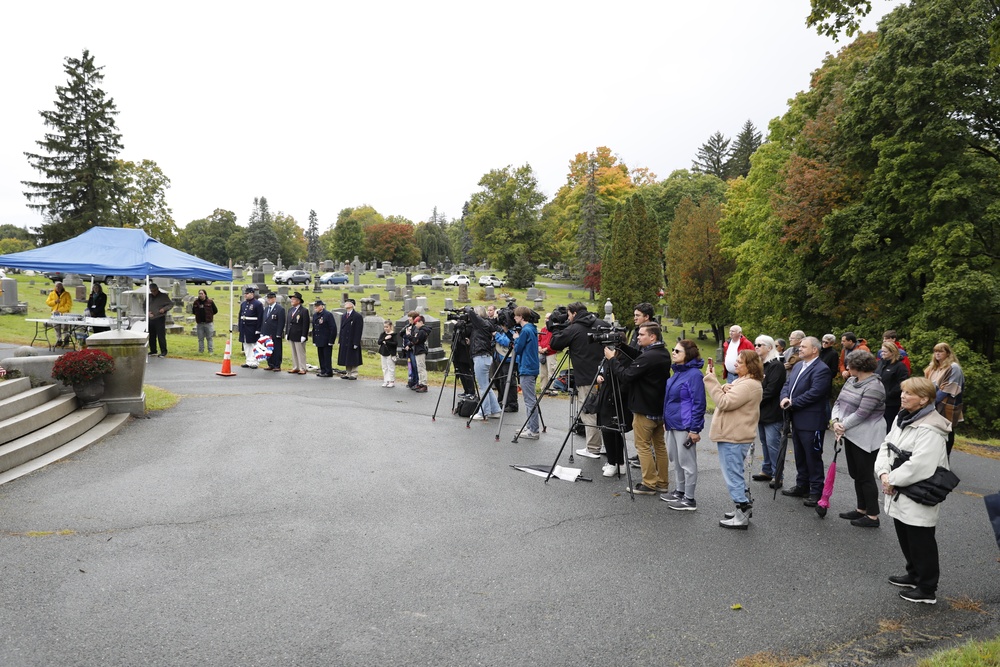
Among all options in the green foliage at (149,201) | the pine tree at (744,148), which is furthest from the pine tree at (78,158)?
the pine tree at (744,148)

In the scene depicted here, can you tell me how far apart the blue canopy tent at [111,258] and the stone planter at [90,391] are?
15.3 feet

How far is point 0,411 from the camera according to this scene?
8195mm

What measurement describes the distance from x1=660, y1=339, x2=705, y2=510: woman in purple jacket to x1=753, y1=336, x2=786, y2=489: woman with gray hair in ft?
4.38

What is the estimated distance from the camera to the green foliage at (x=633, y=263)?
4247cm

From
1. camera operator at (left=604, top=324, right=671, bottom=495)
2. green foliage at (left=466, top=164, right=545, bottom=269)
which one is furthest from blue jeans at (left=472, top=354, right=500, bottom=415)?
green foliage at (left=466, top=164, right=545, bottom=269)

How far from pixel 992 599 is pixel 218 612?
594 centimetres

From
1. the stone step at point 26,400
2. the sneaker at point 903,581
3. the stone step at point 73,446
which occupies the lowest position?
the sneaker at point 903,581

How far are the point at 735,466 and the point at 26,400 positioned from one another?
911 cm

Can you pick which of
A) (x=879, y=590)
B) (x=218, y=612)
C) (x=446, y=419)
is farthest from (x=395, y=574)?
(x=446, y=419)

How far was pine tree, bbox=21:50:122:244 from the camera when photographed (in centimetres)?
4128

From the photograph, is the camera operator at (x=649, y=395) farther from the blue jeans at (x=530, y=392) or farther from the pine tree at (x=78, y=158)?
the pine tree at (x=78, y=158)

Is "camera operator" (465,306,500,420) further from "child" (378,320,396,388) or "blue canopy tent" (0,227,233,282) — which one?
"blue canopy tent" (0,227,233,282)

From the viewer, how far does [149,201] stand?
2035 inches

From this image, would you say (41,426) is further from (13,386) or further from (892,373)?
(892,373)
